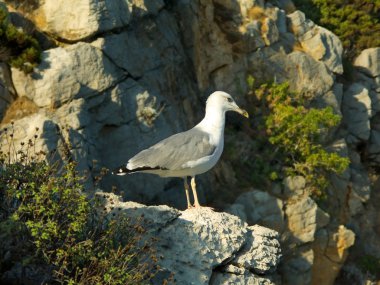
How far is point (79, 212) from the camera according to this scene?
723 cm

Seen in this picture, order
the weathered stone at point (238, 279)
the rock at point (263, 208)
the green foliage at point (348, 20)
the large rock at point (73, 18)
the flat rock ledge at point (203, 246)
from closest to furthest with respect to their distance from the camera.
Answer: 1. the flat rock ledge at point (203, 246)
2. the weathered stone at point (238, 279)
3. the large rock at point (73, 18)
4. the rock at point (263, 208)
5. the green foliage at point (348, 20)

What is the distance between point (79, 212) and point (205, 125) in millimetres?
3729

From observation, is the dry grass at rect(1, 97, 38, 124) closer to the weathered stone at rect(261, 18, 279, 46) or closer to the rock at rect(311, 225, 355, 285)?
the weathered stone at rect(261, 18, 279, 46)

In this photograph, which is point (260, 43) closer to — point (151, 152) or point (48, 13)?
point (48, 13)

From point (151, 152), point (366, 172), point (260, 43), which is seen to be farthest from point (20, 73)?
point (366, 172)

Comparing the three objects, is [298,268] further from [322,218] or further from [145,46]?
[145,46]

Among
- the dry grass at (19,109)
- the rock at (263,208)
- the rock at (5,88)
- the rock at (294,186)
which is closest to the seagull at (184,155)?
the dry grass at (19,109)

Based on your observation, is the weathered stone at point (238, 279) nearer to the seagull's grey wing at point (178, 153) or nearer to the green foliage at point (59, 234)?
the green foliage at point (59, 234)

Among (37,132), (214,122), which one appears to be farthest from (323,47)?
(214,122)

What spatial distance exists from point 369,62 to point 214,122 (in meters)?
14.2

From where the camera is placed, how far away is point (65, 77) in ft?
44.9

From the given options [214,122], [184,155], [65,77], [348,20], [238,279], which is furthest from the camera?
[348,20]

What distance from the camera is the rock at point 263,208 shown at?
55.0ft

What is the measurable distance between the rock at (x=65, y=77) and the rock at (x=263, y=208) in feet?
15.7
